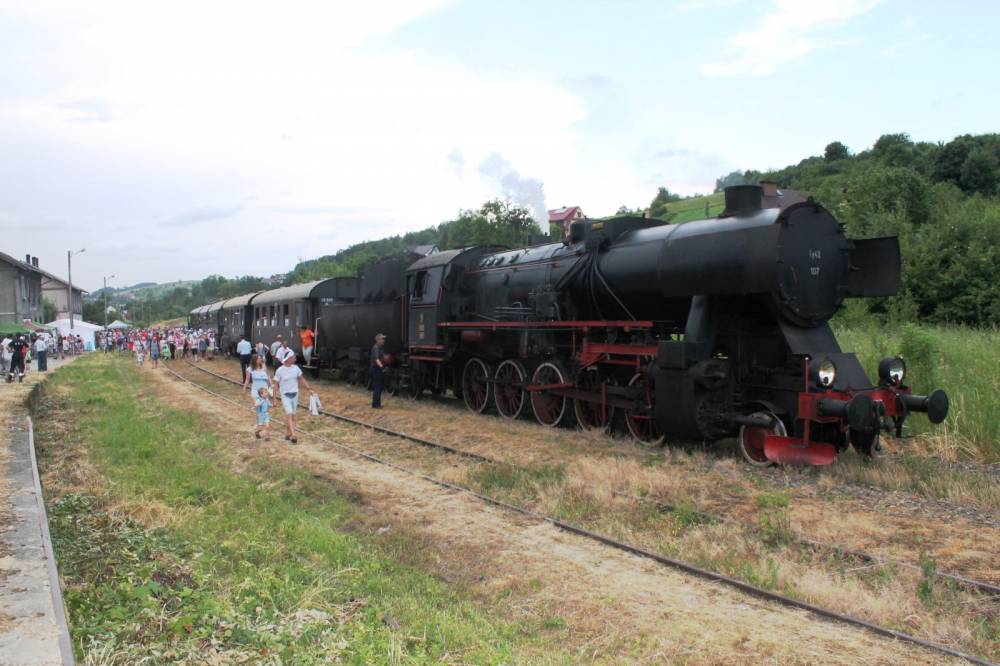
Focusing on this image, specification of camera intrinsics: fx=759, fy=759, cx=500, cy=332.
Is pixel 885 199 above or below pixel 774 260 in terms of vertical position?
above

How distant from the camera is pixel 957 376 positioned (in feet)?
40.3

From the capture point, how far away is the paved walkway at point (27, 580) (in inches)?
146

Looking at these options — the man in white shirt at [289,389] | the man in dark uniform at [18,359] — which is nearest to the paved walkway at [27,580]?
the man in white shirt at [289,389]

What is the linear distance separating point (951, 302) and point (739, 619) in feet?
81.0

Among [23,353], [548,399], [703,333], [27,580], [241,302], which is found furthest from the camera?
[241,302]

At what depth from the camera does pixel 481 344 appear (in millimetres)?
15836

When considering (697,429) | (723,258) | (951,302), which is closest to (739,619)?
(697,429)

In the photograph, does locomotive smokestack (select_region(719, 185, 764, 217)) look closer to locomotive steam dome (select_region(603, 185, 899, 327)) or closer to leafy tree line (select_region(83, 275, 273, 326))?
locomotive steam dome (select_region(603, 185, 899, 327))

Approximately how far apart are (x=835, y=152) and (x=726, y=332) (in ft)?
344

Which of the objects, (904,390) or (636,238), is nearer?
(904,390)

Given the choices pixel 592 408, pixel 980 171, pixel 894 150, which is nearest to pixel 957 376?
pixel 592 408

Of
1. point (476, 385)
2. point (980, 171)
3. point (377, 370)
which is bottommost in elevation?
point (476, 385)

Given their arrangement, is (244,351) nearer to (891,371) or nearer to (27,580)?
(891,371)

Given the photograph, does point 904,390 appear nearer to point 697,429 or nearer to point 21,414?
point 697,429
